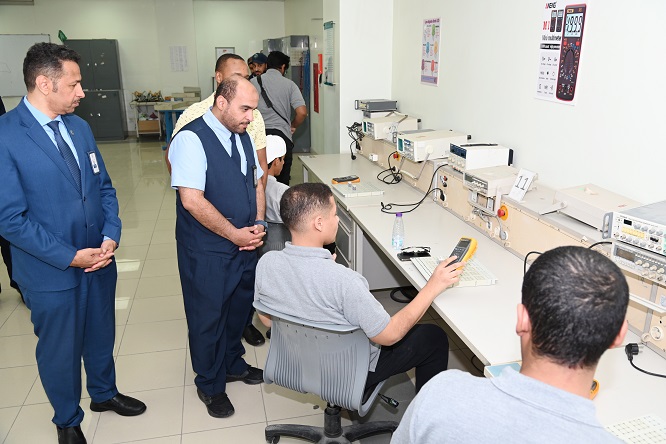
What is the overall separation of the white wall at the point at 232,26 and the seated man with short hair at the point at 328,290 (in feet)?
28.8

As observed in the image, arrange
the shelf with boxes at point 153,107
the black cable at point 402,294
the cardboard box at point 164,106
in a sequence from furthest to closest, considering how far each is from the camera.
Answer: the shelf with boxes at point 153,107
the cardboard box at point 164,106
the black cable at point 402,294

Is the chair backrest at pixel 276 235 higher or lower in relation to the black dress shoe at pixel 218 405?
higher

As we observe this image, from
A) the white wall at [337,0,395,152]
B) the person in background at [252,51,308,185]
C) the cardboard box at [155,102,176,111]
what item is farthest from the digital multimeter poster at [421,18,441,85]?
the cardboard box at [155,102,176,111]

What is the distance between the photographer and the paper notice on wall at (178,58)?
9758 mm

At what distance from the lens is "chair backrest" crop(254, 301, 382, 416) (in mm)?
1780

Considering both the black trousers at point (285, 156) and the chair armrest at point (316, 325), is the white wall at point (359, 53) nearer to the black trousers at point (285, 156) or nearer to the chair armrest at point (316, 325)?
the black trousers at point (285, 156)

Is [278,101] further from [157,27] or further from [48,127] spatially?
[157,27]

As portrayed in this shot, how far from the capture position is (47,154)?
1.93 m

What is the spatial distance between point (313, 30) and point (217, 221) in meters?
6.20

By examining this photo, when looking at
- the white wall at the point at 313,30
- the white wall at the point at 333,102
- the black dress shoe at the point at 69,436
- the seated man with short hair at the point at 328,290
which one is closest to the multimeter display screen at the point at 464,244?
the seated man with short hair at the point at 328,290

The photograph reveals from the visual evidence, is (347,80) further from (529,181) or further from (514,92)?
(529,181)

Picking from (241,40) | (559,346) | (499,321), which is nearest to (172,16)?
(241,40)

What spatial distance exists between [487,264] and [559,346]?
4.69 ft

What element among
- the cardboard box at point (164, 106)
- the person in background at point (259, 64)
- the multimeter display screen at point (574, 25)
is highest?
the multimeter display screen at point (574, 25)
